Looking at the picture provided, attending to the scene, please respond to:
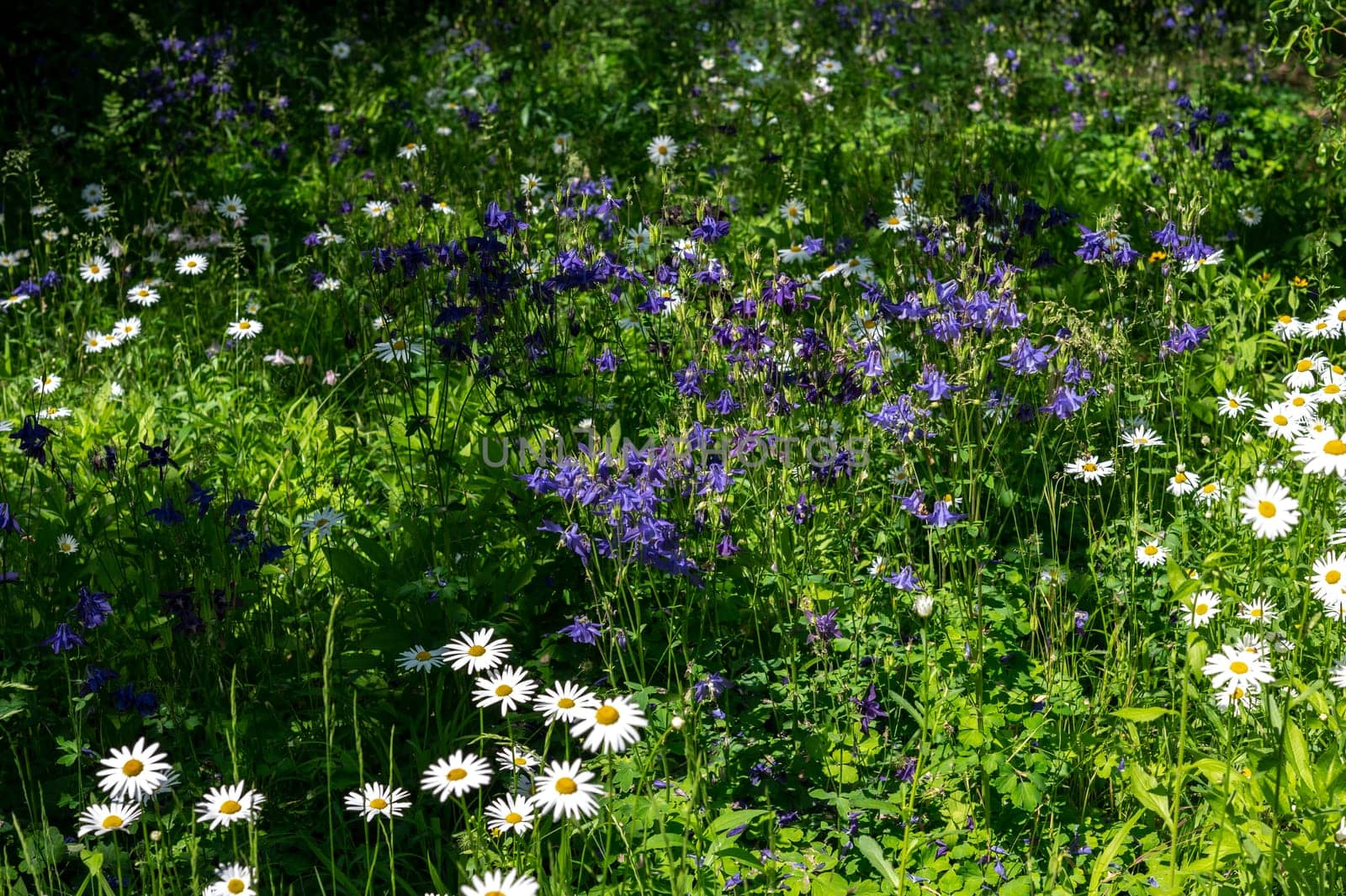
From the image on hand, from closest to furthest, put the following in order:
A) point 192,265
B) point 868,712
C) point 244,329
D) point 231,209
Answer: point 868,712 → point 244,329 → point 192,265 → point 231,209

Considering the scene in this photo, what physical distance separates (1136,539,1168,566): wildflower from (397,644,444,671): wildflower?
1.70m

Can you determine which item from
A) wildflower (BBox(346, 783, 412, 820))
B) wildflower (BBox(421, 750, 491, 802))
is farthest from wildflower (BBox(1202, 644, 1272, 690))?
wildflower (BBox(346, 783, 412, 820))

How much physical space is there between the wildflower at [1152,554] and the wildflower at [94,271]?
12.9ft

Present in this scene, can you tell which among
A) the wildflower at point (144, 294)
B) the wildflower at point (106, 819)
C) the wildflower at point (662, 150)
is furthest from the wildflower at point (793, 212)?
the wildflower at point (106, 819)

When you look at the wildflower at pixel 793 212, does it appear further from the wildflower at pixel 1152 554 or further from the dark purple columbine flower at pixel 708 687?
the dark purple columbine flower at pixel 708 687

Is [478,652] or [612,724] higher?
[478,652]

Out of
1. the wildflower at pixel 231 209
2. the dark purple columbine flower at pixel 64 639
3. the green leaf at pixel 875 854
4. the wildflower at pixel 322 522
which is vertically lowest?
the green leaf at pixel 875 854

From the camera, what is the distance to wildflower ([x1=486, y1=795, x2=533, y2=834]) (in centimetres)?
202

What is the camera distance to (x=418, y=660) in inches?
104

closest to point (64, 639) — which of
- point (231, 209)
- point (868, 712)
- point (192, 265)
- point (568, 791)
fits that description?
point (568, 791)

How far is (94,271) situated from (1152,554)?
161 inches

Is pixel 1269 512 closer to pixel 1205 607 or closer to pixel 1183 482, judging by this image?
pixel 1205 607

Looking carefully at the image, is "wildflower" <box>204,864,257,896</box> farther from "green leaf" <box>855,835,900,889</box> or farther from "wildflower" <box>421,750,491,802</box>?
"green leaf" <box>855,835,900,889</box>

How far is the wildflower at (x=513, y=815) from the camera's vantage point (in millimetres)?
2018
